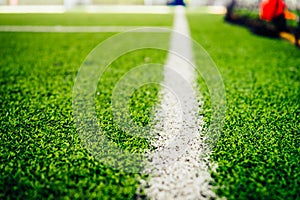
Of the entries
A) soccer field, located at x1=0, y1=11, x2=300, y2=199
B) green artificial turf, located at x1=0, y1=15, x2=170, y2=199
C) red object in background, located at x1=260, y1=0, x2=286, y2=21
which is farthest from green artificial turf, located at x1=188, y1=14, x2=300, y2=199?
red object in background, located at x1=260, y1=0, x2=286, y2=21

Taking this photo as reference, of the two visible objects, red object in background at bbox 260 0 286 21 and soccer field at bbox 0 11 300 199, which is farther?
red object in background at bbox 260 0 286 21

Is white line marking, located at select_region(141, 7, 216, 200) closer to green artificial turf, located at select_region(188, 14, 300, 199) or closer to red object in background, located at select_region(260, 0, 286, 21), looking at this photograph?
green artificial turf, located at select_region(188, 14, 300, 199)

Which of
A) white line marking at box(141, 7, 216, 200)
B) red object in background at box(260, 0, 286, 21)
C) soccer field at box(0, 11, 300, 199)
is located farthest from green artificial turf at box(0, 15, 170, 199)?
red object in background at box(260, 0, 286, 21)

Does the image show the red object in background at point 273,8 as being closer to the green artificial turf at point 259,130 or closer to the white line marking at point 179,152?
the green artificial turf at point 259,130

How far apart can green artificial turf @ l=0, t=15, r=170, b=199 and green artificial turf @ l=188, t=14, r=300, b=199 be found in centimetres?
62

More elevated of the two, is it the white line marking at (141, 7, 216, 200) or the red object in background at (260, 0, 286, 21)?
the red object in background at (260, 0, 286, 21)

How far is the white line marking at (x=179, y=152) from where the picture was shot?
160 cm

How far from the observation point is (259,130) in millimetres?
2234

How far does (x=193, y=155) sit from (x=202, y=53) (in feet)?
11.0

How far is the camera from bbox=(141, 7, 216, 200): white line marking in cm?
160

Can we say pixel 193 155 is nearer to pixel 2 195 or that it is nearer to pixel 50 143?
pixel 50 143

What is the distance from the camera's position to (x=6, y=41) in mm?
6051

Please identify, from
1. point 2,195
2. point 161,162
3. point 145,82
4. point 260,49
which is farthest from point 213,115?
point 260,49

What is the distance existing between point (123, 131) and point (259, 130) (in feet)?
3.68
